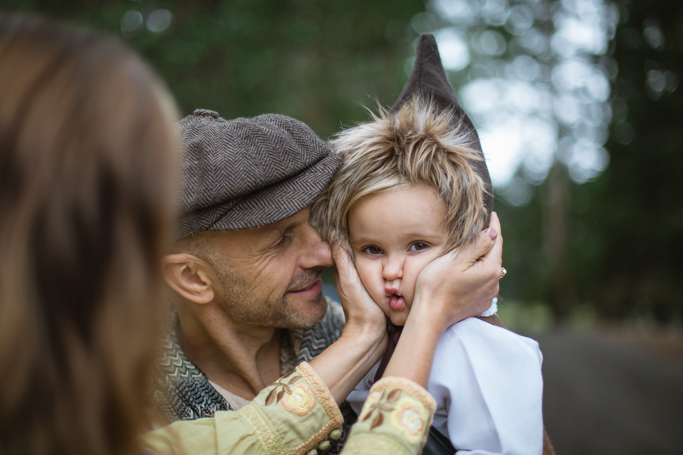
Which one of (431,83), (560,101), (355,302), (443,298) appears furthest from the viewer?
(560,101)

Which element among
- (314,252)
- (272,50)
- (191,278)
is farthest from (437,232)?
(272,50)

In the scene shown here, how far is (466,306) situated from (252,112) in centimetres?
492

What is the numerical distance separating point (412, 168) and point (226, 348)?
121cm

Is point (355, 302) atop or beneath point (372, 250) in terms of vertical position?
beneath

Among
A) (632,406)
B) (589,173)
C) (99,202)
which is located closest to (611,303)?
(589,173)

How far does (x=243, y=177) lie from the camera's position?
6.37 ft

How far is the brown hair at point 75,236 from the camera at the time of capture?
1.00m

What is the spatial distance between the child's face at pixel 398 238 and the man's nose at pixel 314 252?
6.8 inches

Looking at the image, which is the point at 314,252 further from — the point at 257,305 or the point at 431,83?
the point at 431,83

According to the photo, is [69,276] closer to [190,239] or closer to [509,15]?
[190,239]

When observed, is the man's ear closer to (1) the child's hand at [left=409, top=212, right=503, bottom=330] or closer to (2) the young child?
(2) the young child

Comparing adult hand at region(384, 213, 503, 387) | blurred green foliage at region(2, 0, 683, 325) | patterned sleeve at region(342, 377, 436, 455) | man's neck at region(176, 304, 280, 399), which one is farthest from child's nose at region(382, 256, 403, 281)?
blurred green foliage at region(2, 0, 683, 325)

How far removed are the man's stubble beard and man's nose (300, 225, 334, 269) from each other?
62 millimetres

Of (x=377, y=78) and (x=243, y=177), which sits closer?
(x=243, y=177)
